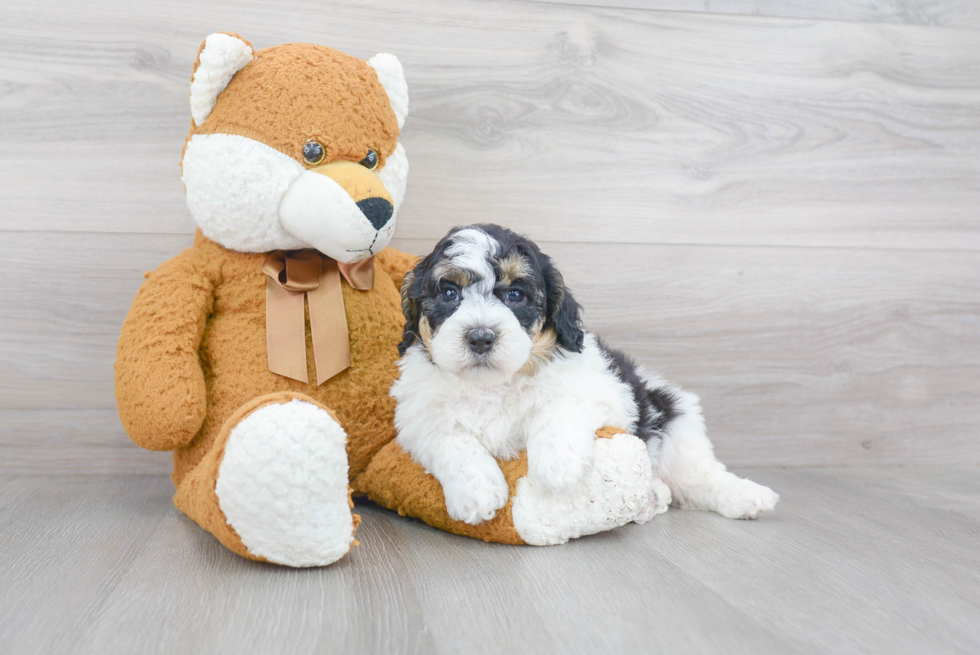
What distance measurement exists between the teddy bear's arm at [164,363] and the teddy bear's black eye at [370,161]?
464 mm

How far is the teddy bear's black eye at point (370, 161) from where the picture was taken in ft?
5.46

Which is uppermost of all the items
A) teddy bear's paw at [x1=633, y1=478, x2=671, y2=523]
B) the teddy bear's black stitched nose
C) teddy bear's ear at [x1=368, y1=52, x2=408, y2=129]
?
teddy bear's ear at [x1=368, y1=52, x2=408, y2=129]

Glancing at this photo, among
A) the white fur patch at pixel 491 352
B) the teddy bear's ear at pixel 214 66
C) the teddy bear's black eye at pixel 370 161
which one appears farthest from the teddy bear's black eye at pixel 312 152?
the white fur patch at pixel 491 352

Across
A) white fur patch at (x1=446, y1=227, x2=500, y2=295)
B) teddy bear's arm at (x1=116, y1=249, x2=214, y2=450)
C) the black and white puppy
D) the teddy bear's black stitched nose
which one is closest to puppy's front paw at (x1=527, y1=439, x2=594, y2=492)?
the black and white puppy

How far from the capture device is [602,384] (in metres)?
1.63

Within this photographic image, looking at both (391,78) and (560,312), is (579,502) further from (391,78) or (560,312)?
(391,78)

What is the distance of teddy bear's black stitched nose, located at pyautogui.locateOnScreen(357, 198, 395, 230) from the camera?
1.55 meters

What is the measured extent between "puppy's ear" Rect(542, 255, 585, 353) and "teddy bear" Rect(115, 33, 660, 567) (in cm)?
21

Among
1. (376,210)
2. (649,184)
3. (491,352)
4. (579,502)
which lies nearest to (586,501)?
(579,502)

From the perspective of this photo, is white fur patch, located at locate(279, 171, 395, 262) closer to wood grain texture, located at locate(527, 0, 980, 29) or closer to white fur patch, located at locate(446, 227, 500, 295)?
white fur patch, located at locate(446, 227, 500, 295)

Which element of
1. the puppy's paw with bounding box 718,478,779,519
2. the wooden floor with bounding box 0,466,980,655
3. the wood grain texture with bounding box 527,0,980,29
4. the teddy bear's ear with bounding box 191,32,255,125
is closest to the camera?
the wooden floor with bounding box 0,466,980,655

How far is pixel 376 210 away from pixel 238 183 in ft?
0.99

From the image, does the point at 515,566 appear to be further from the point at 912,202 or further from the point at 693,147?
the point at 912,202

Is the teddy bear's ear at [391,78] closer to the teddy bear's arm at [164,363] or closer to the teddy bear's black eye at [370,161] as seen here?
the teddy bear's black eye at [370,161]
